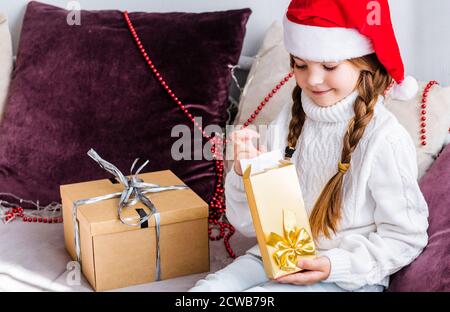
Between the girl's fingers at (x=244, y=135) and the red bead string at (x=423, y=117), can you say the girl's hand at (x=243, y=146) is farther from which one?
the red bead string at (x=423, y=117)

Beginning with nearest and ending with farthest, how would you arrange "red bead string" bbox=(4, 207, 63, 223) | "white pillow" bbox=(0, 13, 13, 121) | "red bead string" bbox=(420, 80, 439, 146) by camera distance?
"red bead string" bbox=(420, 80, 439, 146) → "red bead string" bbox=(4, 207, 63, 223) → "white pillow" bbox=(0, 13, 13, 121)

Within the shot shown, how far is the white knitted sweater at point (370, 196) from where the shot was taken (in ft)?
4.00

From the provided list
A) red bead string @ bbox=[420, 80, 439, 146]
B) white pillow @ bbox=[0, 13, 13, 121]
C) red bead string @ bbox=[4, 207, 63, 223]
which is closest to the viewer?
red bead string @ bbox=[420, 80, 439, 146]

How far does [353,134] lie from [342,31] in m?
0.18

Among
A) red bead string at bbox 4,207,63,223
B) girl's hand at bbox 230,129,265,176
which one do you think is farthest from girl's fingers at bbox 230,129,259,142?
red bead string at bbox 4,207,63,223

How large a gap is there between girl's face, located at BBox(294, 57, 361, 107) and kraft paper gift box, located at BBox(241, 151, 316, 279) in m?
0.15

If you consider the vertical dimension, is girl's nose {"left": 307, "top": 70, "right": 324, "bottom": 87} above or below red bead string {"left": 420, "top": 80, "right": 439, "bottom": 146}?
above

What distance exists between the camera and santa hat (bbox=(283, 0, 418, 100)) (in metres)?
1.18

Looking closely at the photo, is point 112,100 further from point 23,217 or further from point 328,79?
point 328,79

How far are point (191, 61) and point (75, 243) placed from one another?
0.54 metres

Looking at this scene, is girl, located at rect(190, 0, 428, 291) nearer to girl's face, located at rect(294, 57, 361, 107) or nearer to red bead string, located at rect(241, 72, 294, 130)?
girl's face, located at rect(294, 57, 361, 107)

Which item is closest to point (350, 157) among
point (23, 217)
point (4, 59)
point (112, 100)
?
point (112, 100)

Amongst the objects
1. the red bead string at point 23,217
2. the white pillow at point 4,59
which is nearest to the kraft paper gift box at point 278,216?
the red bead string at point 23,217

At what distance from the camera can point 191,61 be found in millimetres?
1700
